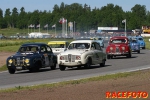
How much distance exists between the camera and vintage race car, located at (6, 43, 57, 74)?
27.0 metres

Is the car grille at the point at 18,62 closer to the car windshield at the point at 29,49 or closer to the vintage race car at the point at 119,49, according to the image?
the car windshield at the point at 29,49

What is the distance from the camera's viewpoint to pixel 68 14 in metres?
173

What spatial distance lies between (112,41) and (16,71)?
41.3 ft

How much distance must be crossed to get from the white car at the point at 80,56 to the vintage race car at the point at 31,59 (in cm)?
87

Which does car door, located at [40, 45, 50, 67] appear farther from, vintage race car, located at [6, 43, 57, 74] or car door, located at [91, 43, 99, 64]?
car door, located at [91, 43, 99, 64]

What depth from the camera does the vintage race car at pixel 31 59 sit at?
27.0m

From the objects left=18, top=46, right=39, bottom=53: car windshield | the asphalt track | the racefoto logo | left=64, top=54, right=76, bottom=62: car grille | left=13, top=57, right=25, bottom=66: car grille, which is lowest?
the asphalt track

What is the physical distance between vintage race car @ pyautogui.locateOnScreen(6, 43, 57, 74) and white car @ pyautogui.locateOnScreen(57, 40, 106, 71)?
0.87m

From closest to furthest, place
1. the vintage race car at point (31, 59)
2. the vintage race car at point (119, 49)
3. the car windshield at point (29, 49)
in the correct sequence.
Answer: the vintage race car at point (31, 59)
the car windshield at point (29, 49)
the vintage race car at point (119, 49)

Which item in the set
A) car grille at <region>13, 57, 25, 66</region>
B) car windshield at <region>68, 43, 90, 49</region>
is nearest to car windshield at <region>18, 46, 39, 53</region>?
car grille at <region>13, 57, 25, 66</region>

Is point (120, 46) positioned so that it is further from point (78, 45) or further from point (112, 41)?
point (78, 45)

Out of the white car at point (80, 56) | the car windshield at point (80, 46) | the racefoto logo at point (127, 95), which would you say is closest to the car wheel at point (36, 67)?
the white car at point (80, 56)

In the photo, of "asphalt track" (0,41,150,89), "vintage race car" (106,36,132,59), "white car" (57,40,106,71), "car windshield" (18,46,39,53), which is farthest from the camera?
"vintage race car" (106,36,132,59)

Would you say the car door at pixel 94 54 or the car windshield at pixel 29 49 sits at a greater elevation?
the car windshield at pixel 29 49
